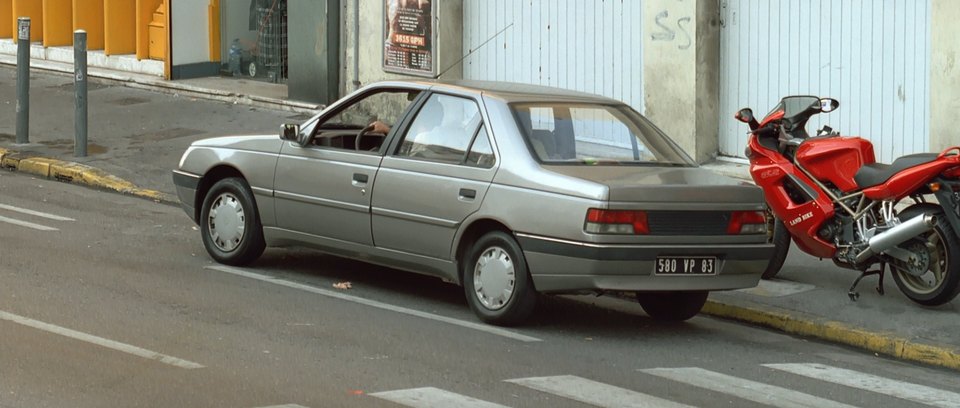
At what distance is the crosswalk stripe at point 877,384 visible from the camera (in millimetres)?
8328

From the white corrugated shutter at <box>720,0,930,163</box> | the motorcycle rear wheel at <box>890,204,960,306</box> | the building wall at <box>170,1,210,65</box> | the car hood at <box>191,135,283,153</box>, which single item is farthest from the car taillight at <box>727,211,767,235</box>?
the building wall at <box>170,1,210,65</box>

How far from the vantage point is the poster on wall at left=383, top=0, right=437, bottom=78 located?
746 inches

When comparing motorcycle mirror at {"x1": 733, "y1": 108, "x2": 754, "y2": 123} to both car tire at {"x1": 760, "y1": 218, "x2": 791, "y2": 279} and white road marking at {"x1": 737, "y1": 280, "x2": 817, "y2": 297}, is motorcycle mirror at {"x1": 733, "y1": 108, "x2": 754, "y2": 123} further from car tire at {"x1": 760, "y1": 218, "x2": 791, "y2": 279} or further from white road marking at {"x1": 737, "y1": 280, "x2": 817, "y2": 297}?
white road marking at {"x1": 737, "y1": 280, "x2": 817, "y2": 297}

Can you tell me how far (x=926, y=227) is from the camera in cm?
1009

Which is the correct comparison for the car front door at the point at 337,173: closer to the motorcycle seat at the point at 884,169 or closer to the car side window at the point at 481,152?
the car side window at the point at 481,152

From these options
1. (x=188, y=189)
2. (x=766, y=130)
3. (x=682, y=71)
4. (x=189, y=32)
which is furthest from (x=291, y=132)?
(x=189, y=32)

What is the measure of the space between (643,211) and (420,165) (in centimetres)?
163

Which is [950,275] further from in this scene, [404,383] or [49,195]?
[49,195]

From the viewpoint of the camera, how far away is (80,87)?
1664 cm

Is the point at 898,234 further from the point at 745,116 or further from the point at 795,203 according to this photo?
the point at 745,116

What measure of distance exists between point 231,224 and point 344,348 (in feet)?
8.91

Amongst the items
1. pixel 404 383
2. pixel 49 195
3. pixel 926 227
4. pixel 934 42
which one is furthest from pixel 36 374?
pixel 934 42

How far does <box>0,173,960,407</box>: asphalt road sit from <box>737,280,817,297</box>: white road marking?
747 mm

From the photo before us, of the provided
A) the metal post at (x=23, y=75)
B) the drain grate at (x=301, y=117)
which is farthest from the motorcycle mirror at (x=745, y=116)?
the drain grate at (x=301, y=117)
